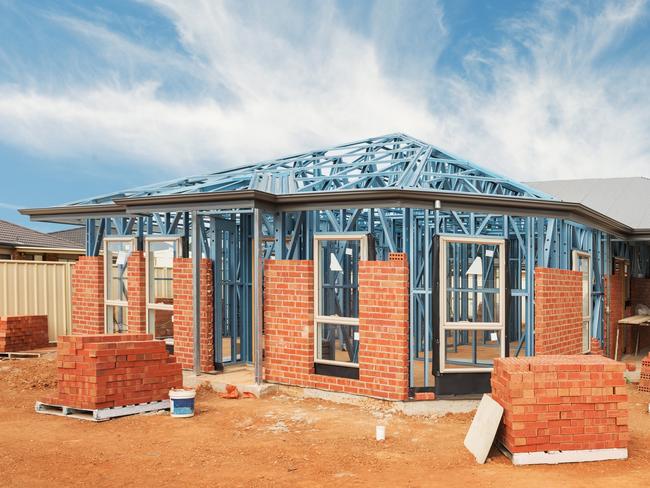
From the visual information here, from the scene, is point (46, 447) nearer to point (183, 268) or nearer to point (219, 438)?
point (219, 438)

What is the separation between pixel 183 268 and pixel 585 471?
7495mm

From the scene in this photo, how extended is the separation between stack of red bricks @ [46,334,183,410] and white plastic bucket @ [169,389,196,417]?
0.49 meters

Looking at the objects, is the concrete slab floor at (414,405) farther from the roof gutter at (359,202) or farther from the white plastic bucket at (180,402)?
the roof gutter at (359,202)

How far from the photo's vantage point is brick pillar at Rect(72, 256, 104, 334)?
13.1 meters

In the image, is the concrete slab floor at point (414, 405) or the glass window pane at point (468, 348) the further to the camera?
the glass window pane at point (468, 348)

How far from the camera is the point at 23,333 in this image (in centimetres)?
1488

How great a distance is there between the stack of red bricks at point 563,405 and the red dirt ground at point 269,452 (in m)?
0.26

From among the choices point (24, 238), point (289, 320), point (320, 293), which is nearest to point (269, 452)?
point (289, 320)

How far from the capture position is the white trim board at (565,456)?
6.82m

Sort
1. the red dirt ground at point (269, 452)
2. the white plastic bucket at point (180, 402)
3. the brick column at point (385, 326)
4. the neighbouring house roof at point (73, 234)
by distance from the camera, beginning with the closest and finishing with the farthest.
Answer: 1. the red dirt ground at point (269, 452)
2. the white plastic bucket at point (180, 402)
3. the brick column at point (385, 326)
4. the neighbouring house roof at point (73, 234)

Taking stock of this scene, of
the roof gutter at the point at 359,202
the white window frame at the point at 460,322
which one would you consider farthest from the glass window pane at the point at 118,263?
the white window frame at the point at 460,322

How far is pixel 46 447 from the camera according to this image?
24.6 ft

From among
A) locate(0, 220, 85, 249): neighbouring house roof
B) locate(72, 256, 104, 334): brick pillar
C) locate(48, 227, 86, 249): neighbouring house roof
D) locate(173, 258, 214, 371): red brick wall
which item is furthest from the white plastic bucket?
locate(48, 227, 86, 249): neighbouring house roof

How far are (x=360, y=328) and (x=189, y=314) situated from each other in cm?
357
